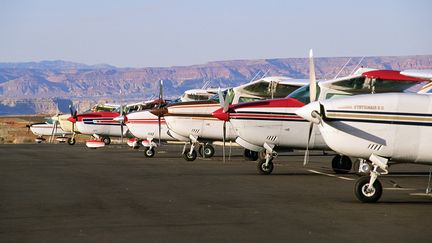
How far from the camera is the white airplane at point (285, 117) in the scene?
2205 cm

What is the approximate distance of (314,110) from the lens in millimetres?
15195

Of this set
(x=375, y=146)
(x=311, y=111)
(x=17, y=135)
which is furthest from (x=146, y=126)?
(x=17, y=135)

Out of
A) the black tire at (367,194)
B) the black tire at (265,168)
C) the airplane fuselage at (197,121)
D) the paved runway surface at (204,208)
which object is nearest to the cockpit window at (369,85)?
the paved runway surface at (204,208)

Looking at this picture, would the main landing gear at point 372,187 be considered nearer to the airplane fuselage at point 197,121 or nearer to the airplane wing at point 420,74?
the airplane wing at point 420,74

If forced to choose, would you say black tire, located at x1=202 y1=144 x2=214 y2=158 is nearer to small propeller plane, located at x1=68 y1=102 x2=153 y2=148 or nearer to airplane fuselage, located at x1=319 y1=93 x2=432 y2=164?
small propeller plane, located at x1=68 y1=102 x2=153 y2=148

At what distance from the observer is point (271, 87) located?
2673 centimetres

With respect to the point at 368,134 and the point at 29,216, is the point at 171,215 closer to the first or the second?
the point at 29,216

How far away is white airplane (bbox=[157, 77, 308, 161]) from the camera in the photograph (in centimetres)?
2688

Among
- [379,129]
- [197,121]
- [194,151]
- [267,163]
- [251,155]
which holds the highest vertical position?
[379,129]

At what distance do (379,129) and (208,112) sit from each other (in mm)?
13374

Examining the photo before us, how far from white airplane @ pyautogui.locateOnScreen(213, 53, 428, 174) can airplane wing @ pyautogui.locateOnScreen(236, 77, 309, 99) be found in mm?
3382

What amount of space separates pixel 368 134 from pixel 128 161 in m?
14.6

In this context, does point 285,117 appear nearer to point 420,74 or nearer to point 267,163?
point 267,163

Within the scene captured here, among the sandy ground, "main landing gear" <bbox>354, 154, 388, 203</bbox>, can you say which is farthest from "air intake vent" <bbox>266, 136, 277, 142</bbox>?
the sandy ground
